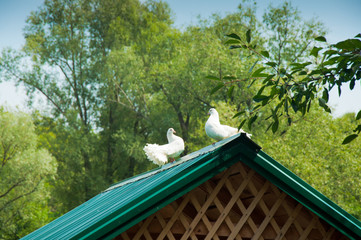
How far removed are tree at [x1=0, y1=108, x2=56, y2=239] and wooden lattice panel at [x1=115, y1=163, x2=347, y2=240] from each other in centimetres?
2490

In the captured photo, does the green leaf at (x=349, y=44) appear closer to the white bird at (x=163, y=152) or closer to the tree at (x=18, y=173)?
the white bird at (x=163, y=152)

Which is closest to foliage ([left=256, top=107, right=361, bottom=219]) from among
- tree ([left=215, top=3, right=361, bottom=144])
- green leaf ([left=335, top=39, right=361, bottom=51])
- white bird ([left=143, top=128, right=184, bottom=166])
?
white bird ([left=143, top=128, right=184, bottom=166])

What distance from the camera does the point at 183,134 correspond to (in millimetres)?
33500

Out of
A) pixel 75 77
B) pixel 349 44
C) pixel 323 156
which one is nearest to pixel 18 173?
pixel 75 77

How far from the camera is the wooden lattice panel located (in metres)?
4.50

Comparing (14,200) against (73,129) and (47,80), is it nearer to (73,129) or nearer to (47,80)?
(73,129)

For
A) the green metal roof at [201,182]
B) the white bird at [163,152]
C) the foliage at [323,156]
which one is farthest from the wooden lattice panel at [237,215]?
the foliage at [323,156]

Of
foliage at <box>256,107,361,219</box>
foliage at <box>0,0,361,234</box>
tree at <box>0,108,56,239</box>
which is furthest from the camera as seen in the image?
foliage at <box>0,0,361,234</box>

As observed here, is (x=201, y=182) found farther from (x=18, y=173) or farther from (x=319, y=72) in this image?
(x=18, y=173)

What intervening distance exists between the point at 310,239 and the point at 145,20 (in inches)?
1392

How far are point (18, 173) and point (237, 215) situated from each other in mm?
25392

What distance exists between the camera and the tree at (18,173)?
27.6 meters

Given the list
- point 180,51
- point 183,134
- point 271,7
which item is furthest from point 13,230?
point 271,7

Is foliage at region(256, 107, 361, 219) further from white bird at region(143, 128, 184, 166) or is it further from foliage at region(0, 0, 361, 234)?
white bird at region(143, 128, 184, 166)
